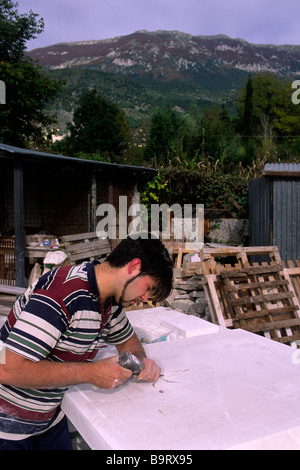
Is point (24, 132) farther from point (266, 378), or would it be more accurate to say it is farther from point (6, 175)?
point (266, 378)

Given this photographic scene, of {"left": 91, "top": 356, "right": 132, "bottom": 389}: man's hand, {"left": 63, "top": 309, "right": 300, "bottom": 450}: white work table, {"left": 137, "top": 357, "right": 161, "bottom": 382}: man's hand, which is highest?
{"left": 91, "top": 356, "right": 132, "bottom": 389}: man's hand

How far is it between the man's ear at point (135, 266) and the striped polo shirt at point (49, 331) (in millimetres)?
169

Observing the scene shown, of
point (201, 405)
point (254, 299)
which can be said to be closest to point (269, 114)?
point (254, 299)

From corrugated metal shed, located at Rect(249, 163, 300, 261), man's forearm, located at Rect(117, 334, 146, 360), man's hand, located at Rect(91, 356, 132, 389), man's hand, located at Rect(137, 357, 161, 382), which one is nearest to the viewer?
man's hand, located at Rect(91, 356, 132, 389)

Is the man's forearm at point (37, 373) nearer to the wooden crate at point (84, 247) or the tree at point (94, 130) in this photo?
the wooden crate at point (84, 247)

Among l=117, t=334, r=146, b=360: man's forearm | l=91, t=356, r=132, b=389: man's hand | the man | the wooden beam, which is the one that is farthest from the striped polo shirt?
the wooden beam

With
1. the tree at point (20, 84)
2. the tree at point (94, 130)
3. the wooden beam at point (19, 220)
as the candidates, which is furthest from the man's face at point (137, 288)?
the tree at point (94, 130)

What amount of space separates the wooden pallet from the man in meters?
3.48

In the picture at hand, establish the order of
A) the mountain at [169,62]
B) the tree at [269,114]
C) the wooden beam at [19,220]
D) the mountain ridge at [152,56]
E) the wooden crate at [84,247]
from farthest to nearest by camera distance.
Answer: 1. the mountain ridge at [152,56]
2. the mountain at [169,62]
3. the tree at [269,114]
4. the wooden crate at [84,247]
5. the wooden beam at [19,220]

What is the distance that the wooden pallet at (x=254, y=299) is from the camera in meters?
5.20

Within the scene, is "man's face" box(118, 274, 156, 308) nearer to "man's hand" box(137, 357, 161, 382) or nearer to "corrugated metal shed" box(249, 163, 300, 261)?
"man's hand" box(137, 357, 161, 382)

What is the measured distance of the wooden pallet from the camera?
17.1ft
